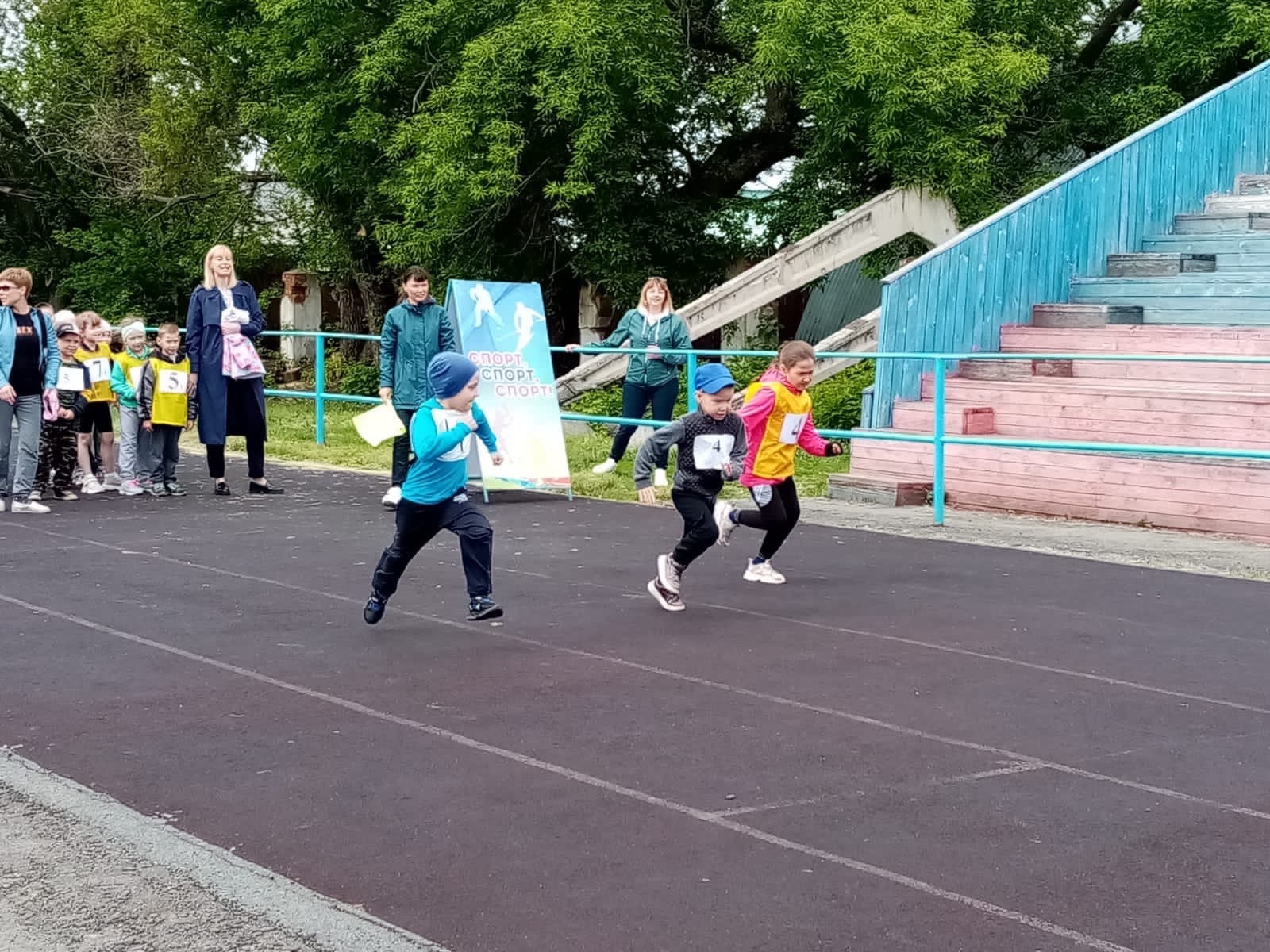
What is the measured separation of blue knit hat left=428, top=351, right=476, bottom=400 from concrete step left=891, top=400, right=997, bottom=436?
634 centimetres

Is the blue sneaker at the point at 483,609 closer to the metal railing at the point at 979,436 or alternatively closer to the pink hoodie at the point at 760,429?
the pink hoodie at the point at 760,429

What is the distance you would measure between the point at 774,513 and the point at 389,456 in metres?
7.91

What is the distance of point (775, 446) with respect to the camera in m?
9.88

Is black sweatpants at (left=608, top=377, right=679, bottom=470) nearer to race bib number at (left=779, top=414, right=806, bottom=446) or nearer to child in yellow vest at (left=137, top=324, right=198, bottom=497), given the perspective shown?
child in yellow vest at (left=137, top=324, right=198, bottom=497)

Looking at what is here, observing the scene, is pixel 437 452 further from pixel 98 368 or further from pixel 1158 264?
pixel 1158 264

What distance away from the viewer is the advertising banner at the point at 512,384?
1355cm

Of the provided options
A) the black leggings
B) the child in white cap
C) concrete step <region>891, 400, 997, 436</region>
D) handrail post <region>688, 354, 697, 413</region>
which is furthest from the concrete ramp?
the child in white cap

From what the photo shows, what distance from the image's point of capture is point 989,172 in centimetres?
2038

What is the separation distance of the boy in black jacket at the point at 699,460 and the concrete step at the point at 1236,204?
30.5 feet

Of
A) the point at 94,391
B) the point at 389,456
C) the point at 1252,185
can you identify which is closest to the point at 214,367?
the point at 94,391

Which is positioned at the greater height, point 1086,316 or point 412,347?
point 1086,316

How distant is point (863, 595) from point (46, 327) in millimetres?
6389

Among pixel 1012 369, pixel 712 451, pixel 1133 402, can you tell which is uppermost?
pixel 1012 369

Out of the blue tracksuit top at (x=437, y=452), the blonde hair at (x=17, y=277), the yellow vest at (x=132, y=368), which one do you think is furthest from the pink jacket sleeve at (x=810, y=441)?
the yellow vest at (x=132, y=368)
